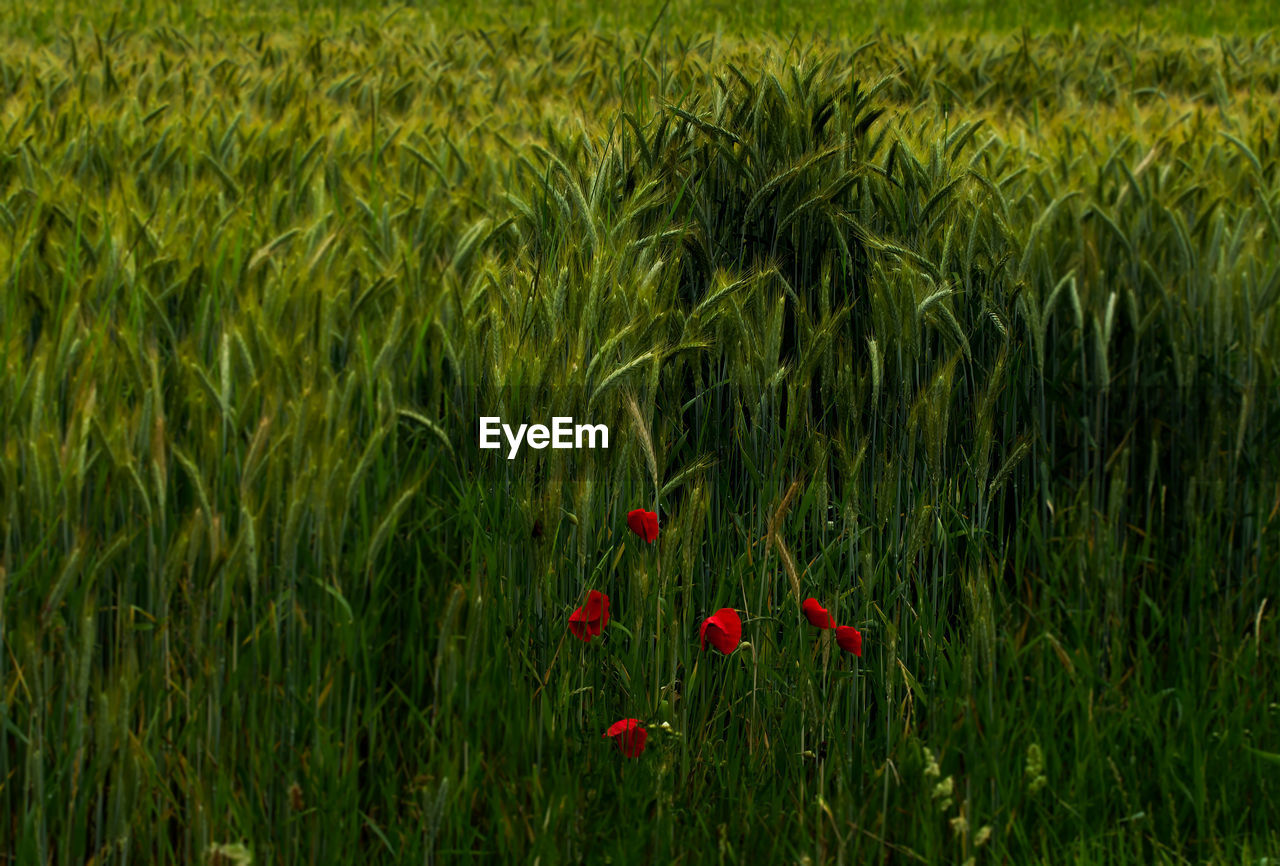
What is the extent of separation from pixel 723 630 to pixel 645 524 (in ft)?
0.50

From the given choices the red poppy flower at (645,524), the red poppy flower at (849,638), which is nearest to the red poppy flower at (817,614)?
the red poppy flower at (849,638)

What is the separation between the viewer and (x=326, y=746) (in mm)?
1253

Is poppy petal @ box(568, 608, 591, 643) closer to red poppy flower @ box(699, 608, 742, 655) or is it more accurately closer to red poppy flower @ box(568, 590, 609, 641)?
red poppy flower @ box(568, 590, 609, 641)

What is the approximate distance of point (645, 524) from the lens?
143 centimetres

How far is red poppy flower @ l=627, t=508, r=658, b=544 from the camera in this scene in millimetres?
1430

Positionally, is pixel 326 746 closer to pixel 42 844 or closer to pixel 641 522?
pixel 42 844

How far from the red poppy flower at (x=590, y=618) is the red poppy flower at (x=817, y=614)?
24 centimetres

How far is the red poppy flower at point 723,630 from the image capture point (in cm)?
140

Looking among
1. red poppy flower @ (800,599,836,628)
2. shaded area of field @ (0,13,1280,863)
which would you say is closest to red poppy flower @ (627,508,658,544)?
shaded area of field @ (0,13,1280,863)

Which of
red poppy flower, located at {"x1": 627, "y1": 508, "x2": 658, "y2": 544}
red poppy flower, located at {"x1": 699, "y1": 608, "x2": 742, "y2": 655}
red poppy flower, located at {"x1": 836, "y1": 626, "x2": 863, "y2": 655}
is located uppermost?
red poppy flower, located at {"x1": 627, "y1": 508, "x2": 658, "y2": 544}

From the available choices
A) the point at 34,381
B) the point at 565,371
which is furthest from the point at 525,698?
the point at 34,381

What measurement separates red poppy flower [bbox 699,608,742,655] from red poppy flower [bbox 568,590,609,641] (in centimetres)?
12

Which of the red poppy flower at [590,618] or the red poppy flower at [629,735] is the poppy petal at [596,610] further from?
the red poppy flower at [629,735]

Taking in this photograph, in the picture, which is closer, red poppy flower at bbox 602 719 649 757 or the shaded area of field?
the shaded area of field
